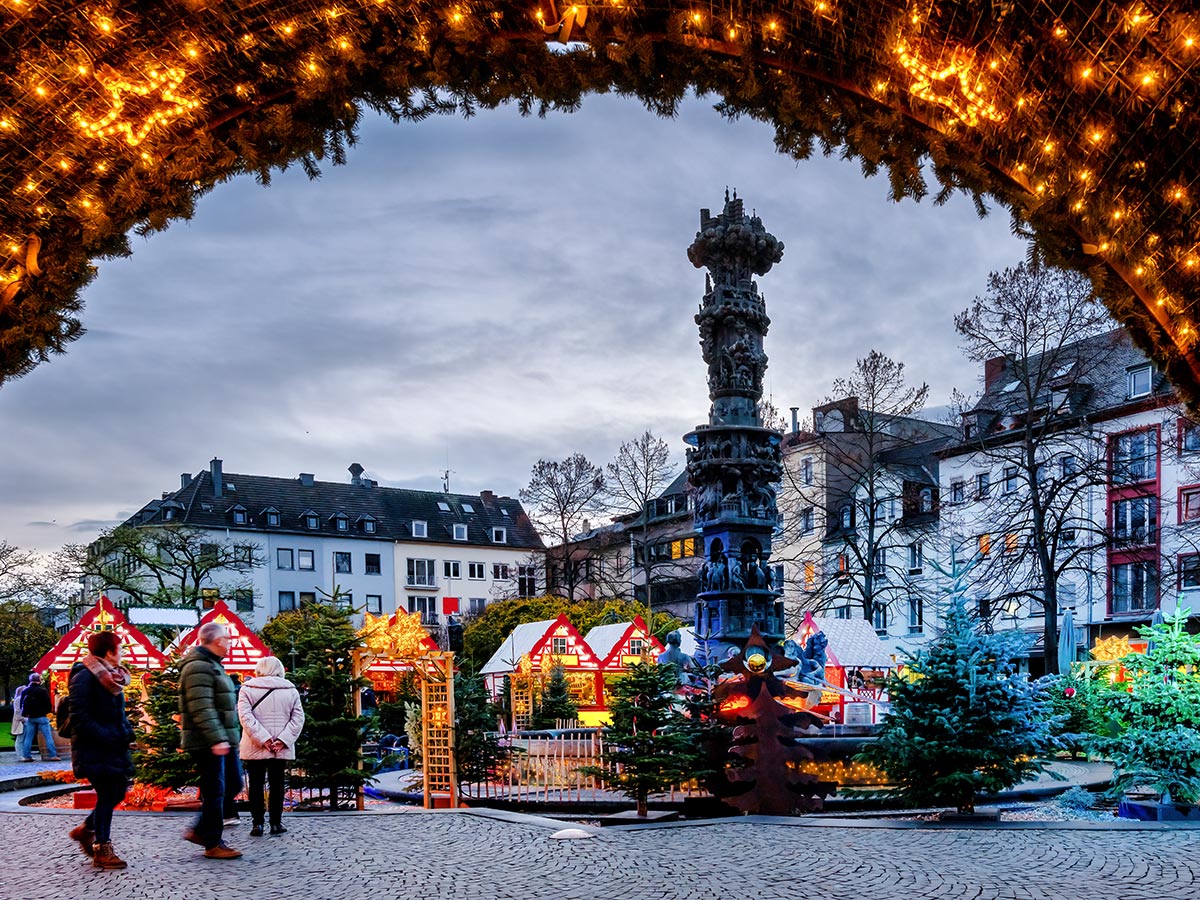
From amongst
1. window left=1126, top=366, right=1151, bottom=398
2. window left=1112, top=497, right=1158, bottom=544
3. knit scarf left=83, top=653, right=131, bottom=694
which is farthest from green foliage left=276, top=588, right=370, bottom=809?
window left=1126, top=366, right=1151, bottom=398

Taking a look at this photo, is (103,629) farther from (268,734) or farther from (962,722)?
(962,722)

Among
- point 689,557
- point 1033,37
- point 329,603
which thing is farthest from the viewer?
point 689,557

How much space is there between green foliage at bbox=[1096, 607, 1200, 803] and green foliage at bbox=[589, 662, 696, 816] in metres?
4.39

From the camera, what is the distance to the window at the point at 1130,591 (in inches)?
1652

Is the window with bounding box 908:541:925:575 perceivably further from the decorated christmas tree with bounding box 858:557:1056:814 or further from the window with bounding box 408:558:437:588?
the decorated christmas tree with bounding box 858:557:1056:814

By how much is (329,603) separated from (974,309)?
21058 mm

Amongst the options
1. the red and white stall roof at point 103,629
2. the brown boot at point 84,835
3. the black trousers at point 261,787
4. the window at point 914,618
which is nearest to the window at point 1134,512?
the window at point 914,618

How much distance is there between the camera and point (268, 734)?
1105 cm

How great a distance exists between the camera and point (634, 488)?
51094mm

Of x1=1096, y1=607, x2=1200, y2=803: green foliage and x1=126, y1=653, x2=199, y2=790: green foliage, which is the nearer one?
x1=1096, y1=607, x2=1200, y2=803: green foliage

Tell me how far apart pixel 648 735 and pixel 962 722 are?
139 inches

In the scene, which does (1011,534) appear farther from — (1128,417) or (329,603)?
(329,603)

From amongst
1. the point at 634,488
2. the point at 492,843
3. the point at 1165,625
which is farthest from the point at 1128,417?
the point at 492,843

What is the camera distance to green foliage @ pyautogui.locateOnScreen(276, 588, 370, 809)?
1373 centimetres
